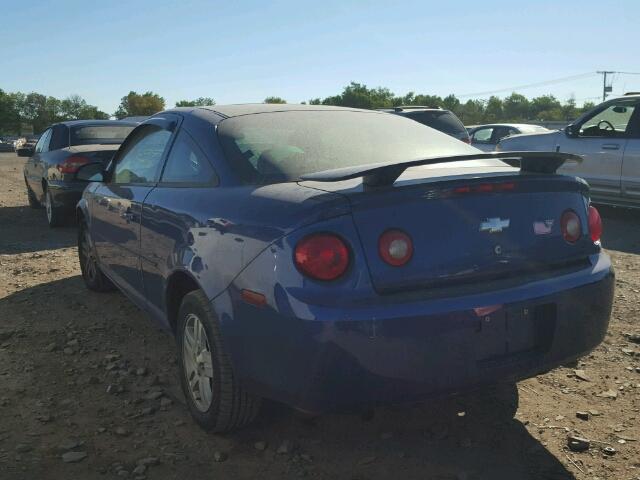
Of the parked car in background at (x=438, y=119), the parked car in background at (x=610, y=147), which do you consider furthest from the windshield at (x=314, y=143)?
the parked car in background at (x=438, y=119)

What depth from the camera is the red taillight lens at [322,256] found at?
91.1 inches

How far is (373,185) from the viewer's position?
2.47 metres

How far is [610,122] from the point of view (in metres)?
8.60

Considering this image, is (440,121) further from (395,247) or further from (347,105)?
(347,105)

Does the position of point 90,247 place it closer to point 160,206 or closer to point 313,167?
point 160,206

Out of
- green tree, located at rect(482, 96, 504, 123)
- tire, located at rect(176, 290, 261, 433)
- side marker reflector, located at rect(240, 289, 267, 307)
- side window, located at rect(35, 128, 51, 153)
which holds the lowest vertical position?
tire, located at rect(176, 290, 261, 433)

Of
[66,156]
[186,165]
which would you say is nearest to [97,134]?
[66,156]

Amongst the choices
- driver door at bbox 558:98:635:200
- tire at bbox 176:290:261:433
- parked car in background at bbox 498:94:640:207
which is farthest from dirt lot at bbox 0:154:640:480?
driver door at bbox 558:98:635:200

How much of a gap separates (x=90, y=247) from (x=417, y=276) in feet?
11.9

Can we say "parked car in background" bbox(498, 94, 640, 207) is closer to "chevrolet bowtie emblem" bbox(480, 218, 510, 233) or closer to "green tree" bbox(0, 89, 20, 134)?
"chevrolet bowtie emblem" bbox(480, 218, 510, 233)

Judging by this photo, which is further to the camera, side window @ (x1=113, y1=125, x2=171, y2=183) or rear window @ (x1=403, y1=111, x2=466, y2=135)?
rear window @ (x1=403, y1=111, x2=466, y2=135)

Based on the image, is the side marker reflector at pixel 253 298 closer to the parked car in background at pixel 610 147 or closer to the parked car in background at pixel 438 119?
the parked car in background at pixel 610 147

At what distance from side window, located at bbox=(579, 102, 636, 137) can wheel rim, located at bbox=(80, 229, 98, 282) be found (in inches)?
269

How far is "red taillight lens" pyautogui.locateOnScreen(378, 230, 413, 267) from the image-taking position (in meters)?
2.35
